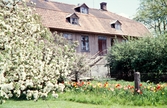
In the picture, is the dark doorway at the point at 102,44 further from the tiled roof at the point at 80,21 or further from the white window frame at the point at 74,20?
the white window frame at the point at 74,20

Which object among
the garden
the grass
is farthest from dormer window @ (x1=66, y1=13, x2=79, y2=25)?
the grass

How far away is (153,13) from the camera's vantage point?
40844mm

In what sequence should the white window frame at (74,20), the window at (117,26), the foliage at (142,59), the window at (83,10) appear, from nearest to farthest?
the foliage at (142,59), the white window frame at (74,20), the window at (83,10), the window at (117,26)

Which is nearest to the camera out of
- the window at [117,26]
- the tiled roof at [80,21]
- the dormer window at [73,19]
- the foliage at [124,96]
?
the foliage at [124,96]

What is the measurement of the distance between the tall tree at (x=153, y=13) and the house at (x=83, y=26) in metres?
9.09

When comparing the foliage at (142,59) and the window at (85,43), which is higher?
the window at (85,43)

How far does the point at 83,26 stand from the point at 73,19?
1323 mm

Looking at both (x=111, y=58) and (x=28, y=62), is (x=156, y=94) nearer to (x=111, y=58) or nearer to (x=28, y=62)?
(x=28, y=62)

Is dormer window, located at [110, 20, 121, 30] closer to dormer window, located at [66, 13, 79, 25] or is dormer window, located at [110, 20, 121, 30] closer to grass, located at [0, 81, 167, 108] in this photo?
dormer window, located at [66, 13, 79, 25]

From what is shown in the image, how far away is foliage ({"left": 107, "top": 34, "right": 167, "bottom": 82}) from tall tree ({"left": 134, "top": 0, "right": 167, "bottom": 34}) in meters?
21.3

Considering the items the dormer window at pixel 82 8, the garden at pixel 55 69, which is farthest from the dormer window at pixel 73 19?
the garden at pixel 55 69

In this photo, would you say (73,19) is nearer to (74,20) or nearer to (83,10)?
(74,20)

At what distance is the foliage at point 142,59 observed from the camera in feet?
58.9

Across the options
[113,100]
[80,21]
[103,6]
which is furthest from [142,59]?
[103,6]
